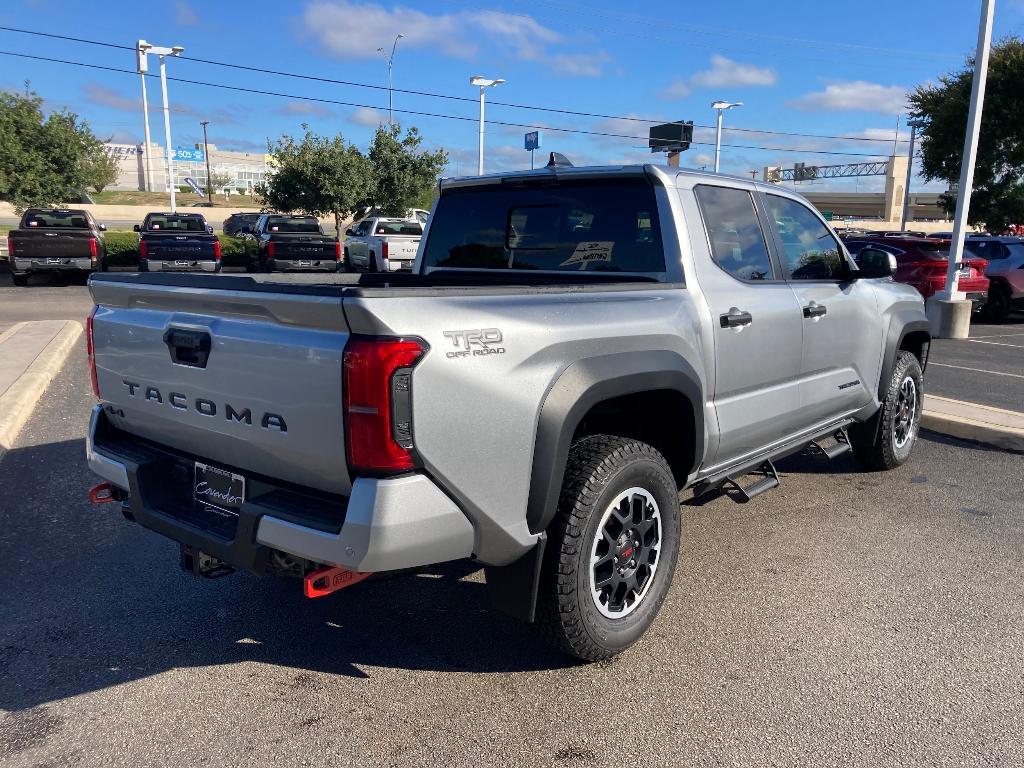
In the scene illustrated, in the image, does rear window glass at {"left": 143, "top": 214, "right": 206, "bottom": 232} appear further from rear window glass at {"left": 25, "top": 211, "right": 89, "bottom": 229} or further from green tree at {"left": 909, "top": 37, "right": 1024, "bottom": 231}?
green tree at {"left": 909, "top": 37, "right": 1024, "bottom": 231}

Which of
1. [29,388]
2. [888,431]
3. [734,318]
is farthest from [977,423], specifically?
[29,388]

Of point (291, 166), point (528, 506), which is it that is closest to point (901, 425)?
point (528, 506)

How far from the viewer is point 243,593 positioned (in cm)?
391

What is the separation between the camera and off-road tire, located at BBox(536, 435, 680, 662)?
2.98 m

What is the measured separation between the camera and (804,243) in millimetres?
4824

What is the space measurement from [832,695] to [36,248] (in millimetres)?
20591

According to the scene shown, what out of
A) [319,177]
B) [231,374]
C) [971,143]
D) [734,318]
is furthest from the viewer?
[319,177]

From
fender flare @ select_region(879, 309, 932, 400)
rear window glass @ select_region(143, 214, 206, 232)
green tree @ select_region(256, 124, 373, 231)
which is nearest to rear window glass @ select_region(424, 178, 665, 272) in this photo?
fender flare @ select_region(879, 309, 932, 400)

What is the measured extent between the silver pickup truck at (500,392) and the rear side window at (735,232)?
16 millimetres

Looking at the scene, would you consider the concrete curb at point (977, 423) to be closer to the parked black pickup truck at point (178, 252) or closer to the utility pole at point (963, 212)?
the utility pole at point (963, 212)

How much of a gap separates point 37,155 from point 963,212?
25.8 metres

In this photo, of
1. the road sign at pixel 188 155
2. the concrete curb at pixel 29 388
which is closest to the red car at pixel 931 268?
the concrete curb at pixel 29 388

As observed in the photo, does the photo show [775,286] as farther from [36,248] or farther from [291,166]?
[291,166]

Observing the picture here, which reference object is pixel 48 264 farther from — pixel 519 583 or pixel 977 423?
pixel 519 583
